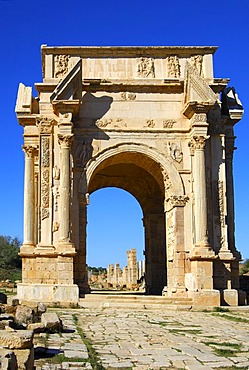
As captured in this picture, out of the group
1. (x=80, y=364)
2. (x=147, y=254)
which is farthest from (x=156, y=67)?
(x=80, y=364)

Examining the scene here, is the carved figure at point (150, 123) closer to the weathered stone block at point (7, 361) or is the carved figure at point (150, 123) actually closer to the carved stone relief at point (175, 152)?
the carved stone relief at point (175, 152)

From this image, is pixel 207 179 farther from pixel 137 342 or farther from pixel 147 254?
pixel 137 342

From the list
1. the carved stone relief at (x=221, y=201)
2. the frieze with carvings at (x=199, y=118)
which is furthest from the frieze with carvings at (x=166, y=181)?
the frieze with carvings at (x=199, y=118)

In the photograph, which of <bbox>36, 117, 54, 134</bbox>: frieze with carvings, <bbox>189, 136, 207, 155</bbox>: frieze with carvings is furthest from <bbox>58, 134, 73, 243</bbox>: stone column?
<bbox>189, 136, 207, 155</bbox>: frieze with carvings

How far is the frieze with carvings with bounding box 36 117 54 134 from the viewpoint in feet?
63.4

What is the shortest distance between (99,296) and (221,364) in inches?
420

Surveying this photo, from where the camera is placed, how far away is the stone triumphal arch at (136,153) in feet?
60.1

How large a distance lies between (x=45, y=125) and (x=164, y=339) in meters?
11.1

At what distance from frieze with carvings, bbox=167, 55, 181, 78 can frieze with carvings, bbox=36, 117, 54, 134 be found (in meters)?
4.37

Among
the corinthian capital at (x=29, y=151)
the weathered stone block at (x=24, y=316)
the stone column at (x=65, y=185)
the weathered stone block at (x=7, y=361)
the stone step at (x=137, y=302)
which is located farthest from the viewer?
the corinthian capital at (x=29, y=151)

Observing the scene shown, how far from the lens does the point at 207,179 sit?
19172 mm

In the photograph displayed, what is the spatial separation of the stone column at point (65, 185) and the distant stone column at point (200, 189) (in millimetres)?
4015

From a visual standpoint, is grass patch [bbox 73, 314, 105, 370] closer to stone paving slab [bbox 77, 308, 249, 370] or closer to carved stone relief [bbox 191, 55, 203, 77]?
stone paving slab [bbox 77, 308, 249, 370]

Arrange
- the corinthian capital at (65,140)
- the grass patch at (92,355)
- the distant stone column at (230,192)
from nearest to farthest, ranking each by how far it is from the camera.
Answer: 1. the grass patch at (92,355)
2. the corinthian capital at (65,140)
3. the distant stone column at (230,192)
